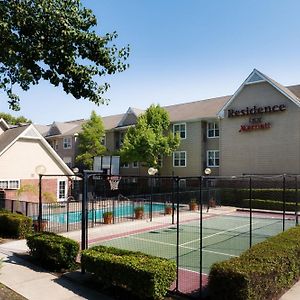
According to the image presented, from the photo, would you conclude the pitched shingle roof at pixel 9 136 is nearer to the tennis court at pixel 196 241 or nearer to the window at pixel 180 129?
the tennis court at pixel 196 241

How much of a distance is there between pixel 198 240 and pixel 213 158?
22.3m

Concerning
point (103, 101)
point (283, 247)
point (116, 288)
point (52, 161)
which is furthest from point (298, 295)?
point (52, 161)

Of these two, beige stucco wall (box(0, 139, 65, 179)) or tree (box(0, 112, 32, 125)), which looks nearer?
beige stucco wall (box(0, 139, 65, 179))

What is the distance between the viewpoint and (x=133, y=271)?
347 inches

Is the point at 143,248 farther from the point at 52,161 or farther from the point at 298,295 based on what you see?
the point at 52,161

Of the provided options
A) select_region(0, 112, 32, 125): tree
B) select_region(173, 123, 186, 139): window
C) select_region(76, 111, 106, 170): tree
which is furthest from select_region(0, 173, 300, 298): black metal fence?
select_region(0, 112, 32, 125): tree

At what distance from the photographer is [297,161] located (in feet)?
103

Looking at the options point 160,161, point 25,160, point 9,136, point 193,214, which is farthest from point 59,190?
point 160,161

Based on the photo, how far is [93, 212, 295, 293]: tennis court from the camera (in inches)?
478

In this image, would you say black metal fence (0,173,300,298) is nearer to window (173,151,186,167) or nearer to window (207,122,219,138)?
window (173,151,186,167)

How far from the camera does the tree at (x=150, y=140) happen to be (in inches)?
1492

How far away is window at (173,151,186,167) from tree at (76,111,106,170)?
10.5m

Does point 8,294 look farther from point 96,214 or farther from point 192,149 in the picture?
point 192,149

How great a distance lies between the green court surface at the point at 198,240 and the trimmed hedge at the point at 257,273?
2.66 m
